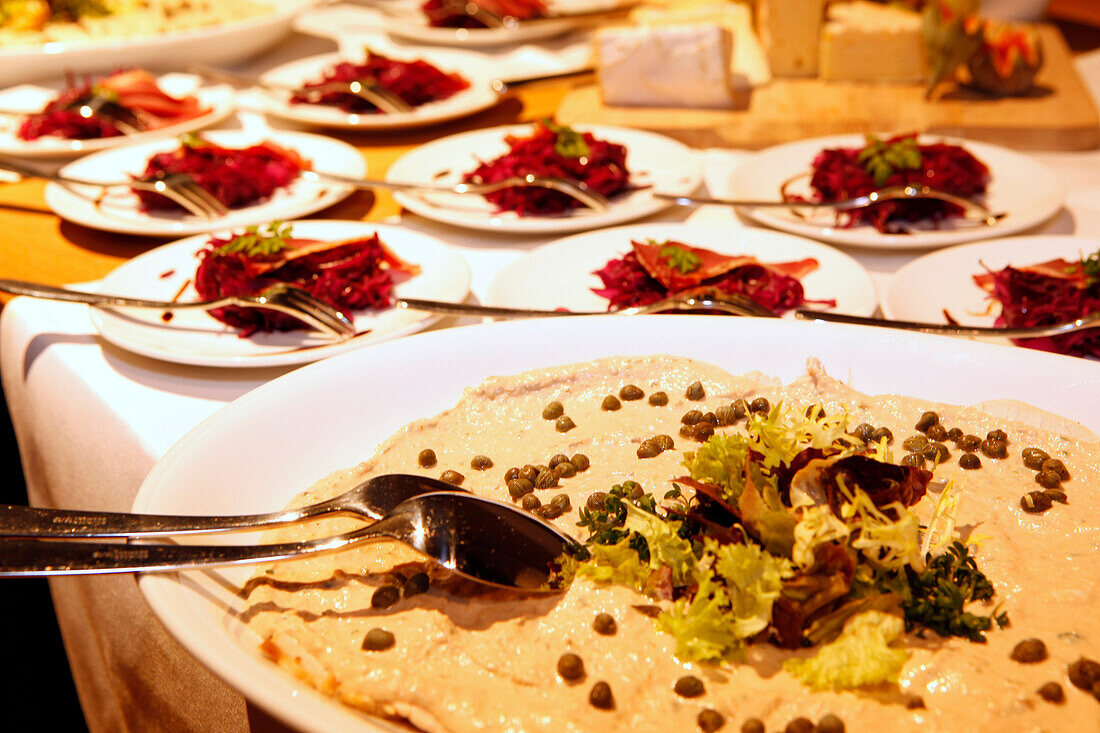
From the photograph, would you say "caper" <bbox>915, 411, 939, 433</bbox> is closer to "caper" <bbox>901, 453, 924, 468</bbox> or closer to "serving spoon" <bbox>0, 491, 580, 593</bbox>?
"caper" <bbox>901, 453, 924, 468</bbox>

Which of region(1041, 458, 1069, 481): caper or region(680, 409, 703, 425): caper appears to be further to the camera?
region(680, 409, 703, 425): caper

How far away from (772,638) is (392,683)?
46 cm

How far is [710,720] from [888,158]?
2.13m

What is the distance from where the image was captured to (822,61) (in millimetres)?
3939

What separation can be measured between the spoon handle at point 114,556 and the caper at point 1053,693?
2.80 ft

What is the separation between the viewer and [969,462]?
4.73 ft

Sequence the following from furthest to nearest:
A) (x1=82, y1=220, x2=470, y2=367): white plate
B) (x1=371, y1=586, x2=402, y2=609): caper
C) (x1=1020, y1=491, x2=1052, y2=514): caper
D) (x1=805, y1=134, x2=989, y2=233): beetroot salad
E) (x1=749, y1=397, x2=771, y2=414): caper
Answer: (x1=805, y1=134, x2=989, y2=233): beetroot salad, (x1=82, y1=220, x2=470, y2=367): white plate, (x1=749, y1=397, x2=771, y2=414): caper, (x1=1020, y1=491, x2=1052, y2=514): caper, (x1=371, y1=586, x2=402, y2=609): caper

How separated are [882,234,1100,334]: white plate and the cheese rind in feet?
4.99

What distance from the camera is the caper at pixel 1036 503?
1.35 metres

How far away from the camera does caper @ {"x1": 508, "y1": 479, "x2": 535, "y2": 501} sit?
1.43 meters

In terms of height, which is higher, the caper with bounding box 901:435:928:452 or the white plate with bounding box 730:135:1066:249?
the caper with bounding box 901:435:928:452

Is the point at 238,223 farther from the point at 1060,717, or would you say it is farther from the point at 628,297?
the point at 1060,717

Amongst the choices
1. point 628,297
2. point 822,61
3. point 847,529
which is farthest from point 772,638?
point 822,61

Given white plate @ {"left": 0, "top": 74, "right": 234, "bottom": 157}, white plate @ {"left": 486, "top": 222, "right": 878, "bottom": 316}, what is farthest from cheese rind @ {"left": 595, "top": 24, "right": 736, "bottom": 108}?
white plate @ {"left": 0, "top": 74, "right": 234, "bottom": 157}
